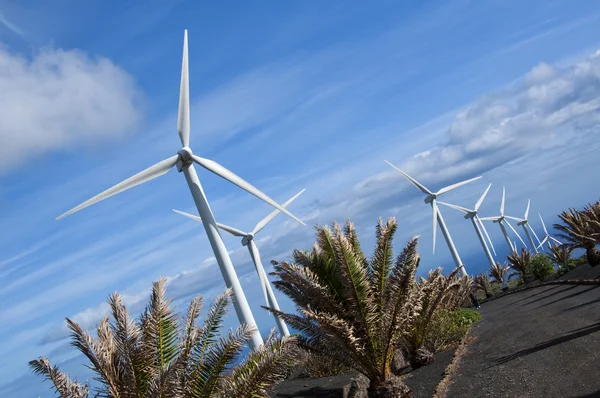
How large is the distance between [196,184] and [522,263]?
40.8m

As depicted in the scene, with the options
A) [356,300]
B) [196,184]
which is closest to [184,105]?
[196,184]

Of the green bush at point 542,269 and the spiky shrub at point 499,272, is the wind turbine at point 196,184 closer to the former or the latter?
the green bush at point 542,269

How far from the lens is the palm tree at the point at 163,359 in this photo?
35.7 feet

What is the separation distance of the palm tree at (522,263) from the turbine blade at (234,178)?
37266 millimetres

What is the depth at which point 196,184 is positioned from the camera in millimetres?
23297

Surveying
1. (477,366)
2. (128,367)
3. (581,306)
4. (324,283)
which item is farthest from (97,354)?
(581,306)

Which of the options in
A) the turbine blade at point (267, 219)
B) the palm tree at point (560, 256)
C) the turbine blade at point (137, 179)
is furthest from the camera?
the palm tree at point (560, 256)

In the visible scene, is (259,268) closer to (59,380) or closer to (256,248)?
(256,248)

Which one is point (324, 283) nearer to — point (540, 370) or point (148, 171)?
point (540, 370)

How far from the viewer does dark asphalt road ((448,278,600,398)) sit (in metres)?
15.2

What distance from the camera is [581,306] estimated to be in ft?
83.2

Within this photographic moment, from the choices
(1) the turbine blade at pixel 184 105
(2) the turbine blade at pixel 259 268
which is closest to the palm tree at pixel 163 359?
(1) the turbine blade at pixel 184 105

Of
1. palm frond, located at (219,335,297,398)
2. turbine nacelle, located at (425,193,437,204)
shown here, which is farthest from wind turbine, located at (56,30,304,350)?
turbine nacelle, located at (425,193,437,204)

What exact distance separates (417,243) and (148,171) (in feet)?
34.9
